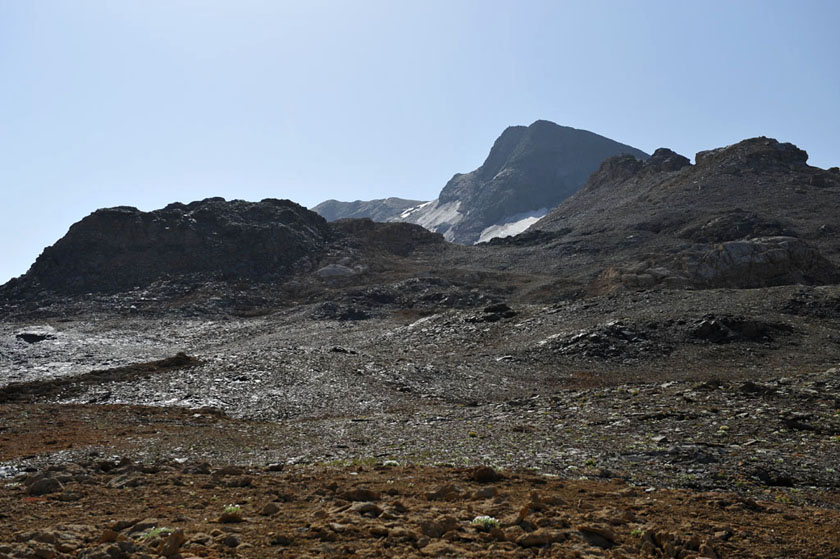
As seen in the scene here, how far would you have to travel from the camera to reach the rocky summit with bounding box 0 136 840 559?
8.75 metres

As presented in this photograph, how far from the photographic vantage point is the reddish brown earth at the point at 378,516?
7852 millimetres

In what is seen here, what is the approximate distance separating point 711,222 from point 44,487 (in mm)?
85766

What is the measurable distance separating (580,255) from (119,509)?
7720 centimetres

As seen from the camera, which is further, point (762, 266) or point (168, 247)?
point (168, 247)

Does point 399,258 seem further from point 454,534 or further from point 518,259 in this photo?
point 454,534

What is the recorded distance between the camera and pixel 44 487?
11023mm

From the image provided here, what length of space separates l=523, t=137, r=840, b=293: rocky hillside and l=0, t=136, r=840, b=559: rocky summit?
0.54m

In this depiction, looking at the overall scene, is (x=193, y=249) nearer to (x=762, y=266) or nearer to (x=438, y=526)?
(x=762, y=266)

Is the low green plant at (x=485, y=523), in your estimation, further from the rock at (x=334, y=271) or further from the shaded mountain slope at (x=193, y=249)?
the shaded mountain slope at (x=193, y=249)

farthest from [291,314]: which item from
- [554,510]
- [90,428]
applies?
[554,510]

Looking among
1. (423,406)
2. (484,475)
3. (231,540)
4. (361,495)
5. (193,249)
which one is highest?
(193,249)

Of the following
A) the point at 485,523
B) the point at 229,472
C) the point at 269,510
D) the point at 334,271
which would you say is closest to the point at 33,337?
the point at 334,271

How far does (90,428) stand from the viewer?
63.7 ft

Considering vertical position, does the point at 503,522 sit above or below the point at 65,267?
below
